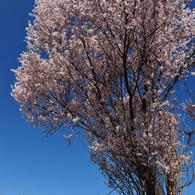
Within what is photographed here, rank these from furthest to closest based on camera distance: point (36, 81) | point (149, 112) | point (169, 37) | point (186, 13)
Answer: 1. point (36, 81)
2. point (186, 13)
3. point (169, 37)
4. point (149, 112)

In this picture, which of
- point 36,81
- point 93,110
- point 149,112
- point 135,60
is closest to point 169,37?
point 135,60

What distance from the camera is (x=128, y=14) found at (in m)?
6.35

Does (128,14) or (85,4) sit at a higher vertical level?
(85,4)

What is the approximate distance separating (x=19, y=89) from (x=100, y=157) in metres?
4.30

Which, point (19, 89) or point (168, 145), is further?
point (19, 89)

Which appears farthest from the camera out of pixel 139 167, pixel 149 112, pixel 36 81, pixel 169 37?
pixel 36 81

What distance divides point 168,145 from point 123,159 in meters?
1.29

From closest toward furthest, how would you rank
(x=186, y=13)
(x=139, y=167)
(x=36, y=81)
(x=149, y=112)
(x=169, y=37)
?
1. (x=139, y=167)
2. (x=149, y=112)
3. (x=169, y=37)
4. (x=186, y=13)
5. (x=36, y=81)

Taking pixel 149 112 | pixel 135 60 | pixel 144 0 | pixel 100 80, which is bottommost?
pixel 149 112

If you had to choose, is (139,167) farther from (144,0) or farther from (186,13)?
(186,13)

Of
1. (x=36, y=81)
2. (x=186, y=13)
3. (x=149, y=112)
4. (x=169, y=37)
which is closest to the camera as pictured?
(x=149, y=112)

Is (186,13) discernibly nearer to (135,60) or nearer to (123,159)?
(135,60)

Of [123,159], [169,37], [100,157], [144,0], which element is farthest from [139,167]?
[144,0]

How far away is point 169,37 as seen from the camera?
718 cm
